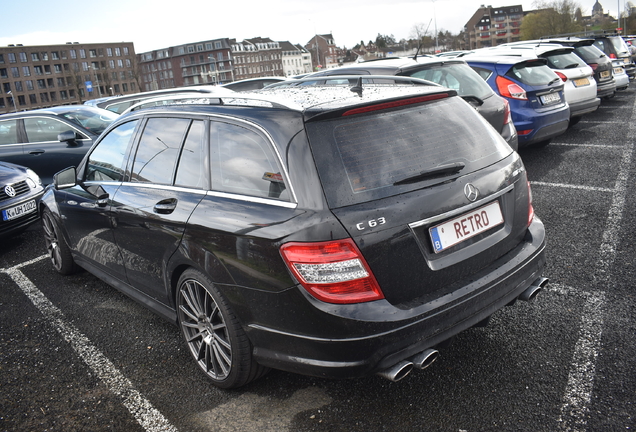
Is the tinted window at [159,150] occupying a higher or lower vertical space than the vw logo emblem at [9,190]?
higher

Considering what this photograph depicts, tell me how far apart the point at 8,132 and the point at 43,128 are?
2.07 ft

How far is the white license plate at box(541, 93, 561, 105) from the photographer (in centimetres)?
796

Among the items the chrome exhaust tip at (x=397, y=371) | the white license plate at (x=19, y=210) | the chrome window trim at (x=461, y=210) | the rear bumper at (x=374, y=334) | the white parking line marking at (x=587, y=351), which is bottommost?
the white parking line marking at (x=587, y=351)

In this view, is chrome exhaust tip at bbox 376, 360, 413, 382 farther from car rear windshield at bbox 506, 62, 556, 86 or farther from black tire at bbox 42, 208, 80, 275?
car rear windshield at bbox 506, 62, 556, 86

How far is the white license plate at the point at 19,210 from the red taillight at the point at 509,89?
7054 millimetres

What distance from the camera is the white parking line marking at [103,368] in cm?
286

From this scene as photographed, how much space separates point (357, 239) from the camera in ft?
7.61

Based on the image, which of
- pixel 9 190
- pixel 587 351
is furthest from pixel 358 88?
pixel 9 190

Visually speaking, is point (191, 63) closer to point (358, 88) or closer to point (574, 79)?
point (574, 79)

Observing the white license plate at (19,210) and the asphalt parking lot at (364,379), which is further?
the white license plate at (19,210)

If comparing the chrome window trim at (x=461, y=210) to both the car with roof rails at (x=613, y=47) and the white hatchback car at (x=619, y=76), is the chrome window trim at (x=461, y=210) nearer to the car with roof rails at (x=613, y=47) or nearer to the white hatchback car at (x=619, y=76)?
the white hatchback car at (x=619, y=76)

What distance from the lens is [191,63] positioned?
143 meters

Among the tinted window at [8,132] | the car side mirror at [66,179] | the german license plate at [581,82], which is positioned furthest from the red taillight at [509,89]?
the tinted window at [8,132]

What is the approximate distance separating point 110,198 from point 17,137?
21.3 feet
